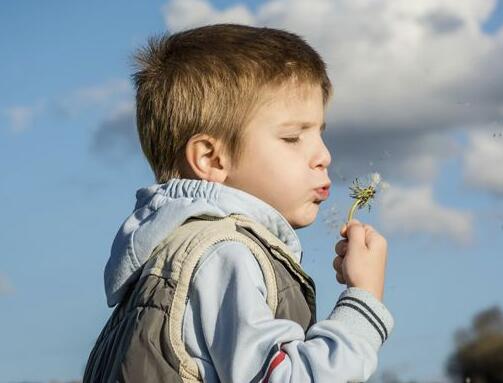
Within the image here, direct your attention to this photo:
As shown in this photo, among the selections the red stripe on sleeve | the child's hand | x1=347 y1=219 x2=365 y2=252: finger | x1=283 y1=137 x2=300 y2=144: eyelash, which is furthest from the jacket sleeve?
x1=283 y1=137 x2=300 y2=144: eyelash

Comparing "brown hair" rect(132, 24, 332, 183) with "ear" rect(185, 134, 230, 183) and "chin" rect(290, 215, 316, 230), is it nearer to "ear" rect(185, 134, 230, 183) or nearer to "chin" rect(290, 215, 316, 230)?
"ear" rect(185, 134, 230, 183)

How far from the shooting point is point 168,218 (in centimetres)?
483

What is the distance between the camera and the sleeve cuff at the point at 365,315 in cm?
465

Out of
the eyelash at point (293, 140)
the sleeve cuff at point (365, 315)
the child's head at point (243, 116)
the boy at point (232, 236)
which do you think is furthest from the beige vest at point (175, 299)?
the eyelash at point (293, 140)

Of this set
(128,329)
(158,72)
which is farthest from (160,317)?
(158,72)

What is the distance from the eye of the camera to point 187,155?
16.9ft

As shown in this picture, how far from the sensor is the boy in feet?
14.6

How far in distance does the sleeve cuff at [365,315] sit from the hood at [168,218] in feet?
1.30

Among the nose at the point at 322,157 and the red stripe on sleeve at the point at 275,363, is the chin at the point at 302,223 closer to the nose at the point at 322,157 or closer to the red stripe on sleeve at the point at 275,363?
the nose at the point at 322,157

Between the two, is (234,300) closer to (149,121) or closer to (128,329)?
(128,329)

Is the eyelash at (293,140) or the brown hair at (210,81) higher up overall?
the brown hair at (210,81)

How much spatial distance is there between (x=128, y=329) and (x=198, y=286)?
0.34m

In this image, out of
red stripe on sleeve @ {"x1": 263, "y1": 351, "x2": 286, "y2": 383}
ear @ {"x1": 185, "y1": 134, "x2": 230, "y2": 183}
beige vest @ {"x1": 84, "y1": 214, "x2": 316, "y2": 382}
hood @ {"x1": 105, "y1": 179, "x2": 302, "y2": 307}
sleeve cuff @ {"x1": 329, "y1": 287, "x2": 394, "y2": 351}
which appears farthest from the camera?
ear @ {"x1": 185, "y1": 134, "x2": 230, "y2": 183}

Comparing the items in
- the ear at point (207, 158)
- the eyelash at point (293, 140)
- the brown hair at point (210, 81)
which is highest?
the brown hair at point (210, 81)
